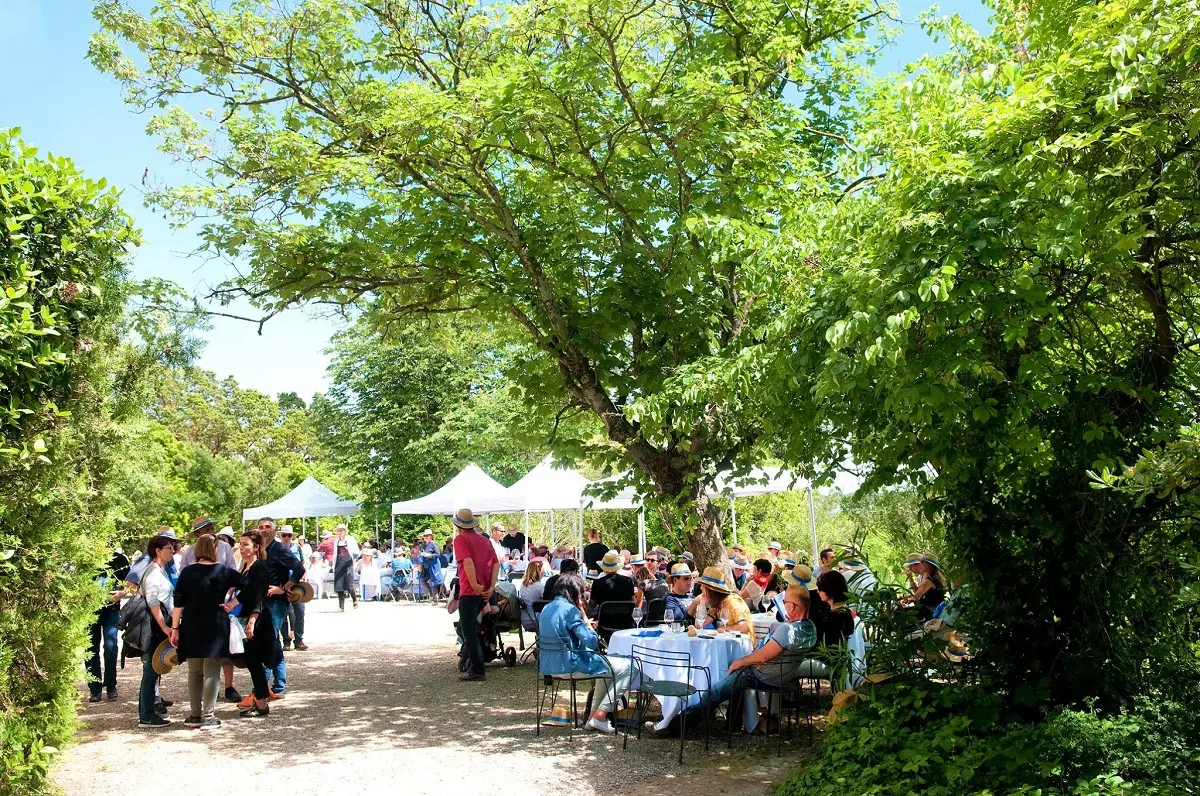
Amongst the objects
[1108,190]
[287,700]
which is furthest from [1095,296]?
[287,700]

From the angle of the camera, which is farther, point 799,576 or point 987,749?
point 799,576

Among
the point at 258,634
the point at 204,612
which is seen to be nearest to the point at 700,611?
the point at 258,634

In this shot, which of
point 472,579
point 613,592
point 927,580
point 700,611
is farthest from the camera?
point 472,579

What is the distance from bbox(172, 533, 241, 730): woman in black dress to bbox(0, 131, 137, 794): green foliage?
2600 millimetres

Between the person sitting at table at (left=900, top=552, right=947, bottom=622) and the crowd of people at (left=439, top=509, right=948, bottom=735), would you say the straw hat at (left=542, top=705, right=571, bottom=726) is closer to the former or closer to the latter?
the crowd of people at (left=439, top=509, right=948, bottom=735)

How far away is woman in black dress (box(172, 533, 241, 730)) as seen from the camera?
821 centimetres

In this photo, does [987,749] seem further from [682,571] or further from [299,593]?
[299,593]

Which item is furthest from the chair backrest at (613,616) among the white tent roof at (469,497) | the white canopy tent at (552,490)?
the white tent roof at (469,497)

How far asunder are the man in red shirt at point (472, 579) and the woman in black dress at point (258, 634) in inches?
84.6

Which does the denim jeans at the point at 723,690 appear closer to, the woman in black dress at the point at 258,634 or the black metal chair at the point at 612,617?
the black metal chair at the point at 612,617

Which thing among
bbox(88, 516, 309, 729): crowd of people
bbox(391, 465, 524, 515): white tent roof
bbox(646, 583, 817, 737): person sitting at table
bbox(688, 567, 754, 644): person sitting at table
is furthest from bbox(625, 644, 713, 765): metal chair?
bbox(391, 465, 524, 515): white tent roof

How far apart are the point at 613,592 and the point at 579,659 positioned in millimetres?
2406

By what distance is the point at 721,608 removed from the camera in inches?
336

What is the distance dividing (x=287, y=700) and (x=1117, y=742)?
779 cm
